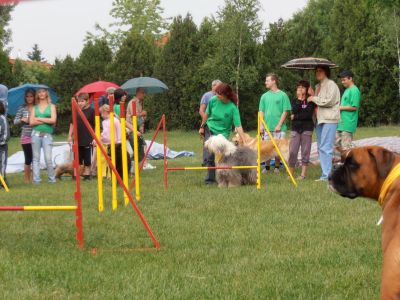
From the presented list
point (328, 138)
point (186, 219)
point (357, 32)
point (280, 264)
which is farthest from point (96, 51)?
point (280, 264)

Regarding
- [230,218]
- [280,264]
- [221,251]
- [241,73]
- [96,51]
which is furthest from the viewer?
[96,51]

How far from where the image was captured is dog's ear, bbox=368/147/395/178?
3572mm

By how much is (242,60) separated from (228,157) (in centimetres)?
2313

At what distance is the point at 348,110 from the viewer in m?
11.2

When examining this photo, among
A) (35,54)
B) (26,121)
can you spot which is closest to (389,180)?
(26,121)

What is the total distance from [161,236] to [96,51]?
30.1m

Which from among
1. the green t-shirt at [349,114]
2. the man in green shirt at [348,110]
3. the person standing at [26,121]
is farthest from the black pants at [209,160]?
the person standing at [26,121]

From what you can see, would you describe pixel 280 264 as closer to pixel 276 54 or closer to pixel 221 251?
pixel 221 251

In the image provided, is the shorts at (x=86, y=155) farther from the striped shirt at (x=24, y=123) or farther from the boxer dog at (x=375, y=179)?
the boxer dog at (x=375, y=179)

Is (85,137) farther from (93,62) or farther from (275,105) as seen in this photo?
(93,62)

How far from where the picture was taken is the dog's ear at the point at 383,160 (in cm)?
357

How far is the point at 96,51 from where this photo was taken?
3531cm

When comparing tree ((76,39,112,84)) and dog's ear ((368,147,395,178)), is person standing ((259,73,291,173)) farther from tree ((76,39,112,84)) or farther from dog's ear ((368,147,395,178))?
tree ((76,39,112,84))

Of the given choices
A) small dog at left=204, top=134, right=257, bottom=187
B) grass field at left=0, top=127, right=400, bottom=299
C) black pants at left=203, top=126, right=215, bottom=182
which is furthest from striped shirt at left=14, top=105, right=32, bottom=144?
small dog at left=204, top=134, right=257, bottom=187
